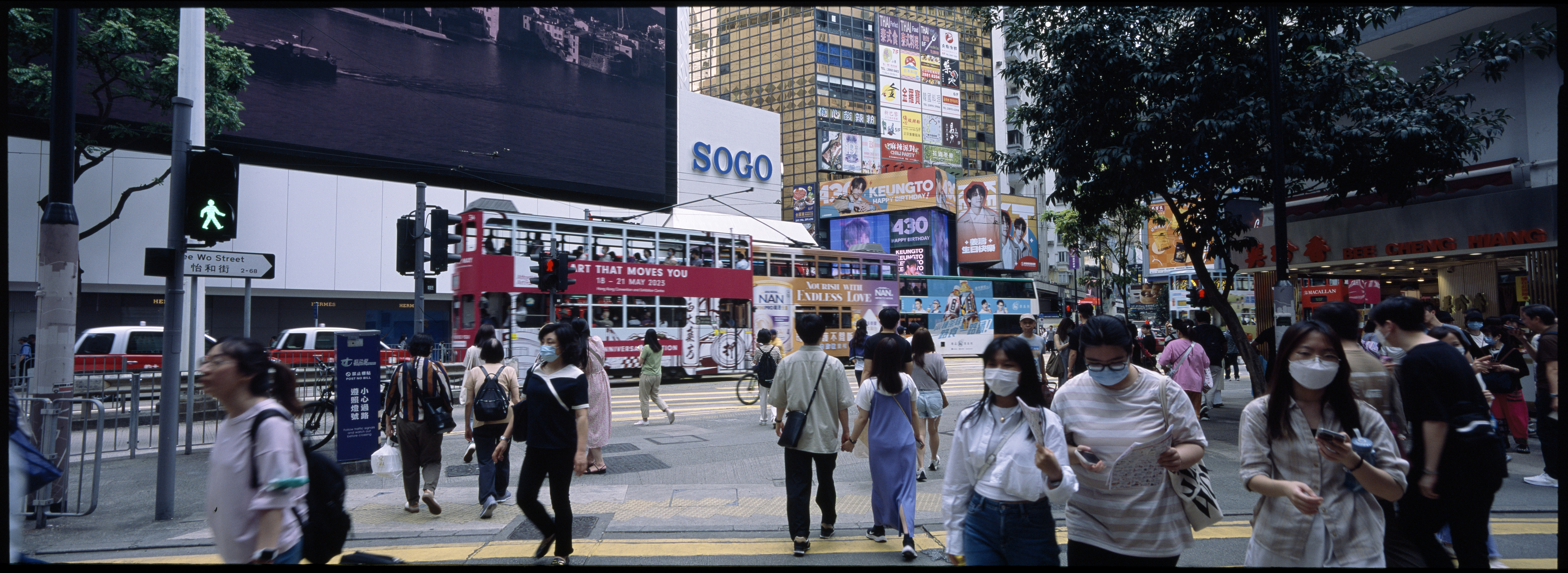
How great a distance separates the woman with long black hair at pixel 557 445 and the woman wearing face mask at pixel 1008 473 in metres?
2.48

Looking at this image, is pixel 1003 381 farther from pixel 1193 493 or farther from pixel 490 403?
pixel 490 403

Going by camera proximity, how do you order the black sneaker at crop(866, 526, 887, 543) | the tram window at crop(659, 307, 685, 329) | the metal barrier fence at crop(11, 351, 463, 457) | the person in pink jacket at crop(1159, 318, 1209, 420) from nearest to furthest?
the black sneaker at crop(866, 526, 887, 543), the metal barrier fence at crop(11, 351, 463, 457), the person in pink jacket at crop(1159, 318, 1209, 420), the tram window at crop(659, 307, 685, 329)

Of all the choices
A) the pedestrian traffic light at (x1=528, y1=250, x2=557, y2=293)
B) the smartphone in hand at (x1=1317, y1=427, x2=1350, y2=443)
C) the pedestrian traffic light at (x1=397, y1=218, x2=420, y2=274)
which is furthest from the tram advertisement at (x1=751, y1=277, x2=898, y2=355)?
the smartphone in hand at (x1=1317, y1=427, x2=1350, y2=443)

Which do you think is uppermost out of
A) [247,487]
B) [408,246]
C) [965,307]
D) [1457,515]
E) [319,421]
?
[408,246]

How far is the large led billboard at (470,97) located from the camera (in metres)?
26.6

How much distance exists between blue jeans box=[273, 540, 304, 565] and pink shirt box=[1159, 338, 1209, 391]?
9.29m

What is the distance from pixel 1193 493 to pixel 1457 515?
1472mm

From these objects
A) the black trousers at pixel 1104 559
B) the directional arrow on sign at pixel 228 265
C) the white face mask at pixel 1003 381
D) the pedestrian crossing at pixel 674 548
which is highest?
the directional arrow on sign at pixel 228 265

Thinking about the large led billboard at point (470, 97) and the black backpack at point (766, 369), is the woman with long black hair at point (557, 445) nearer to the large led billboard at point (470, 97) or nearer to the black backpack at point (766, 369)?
the black backpack at point (766, 369)

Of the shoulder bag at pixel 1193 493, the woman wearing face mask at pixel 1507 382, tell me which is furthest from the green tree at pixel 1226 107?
the shoulder bag at pixel 1193 493

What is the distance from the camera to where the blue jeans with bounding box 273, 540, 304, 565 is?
2.96m

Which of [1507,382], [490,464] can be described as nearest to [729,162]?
[490,464]

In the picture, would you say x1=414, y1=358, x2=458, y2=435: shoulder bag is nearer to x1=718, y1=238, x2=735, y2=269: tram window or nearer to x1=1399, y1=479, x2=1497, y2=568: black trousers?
x1=1399, y1=479, x2=1497, y2=568: black trousers

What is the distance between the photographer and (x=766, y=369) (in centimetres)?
1142
